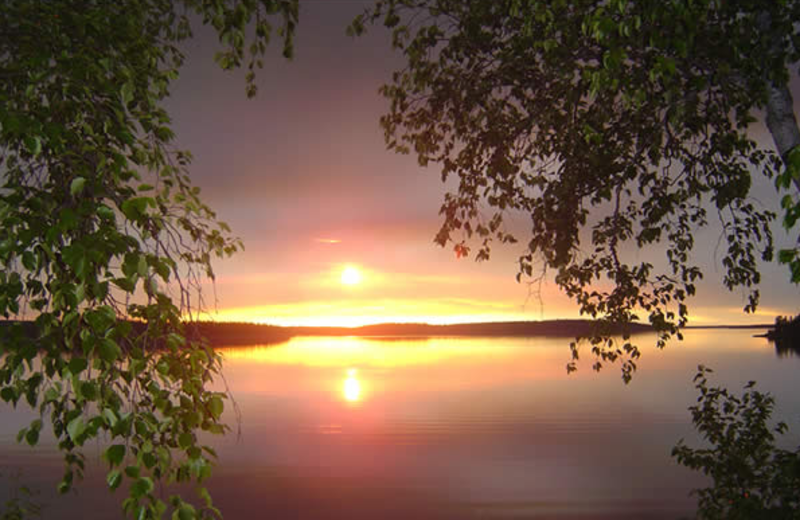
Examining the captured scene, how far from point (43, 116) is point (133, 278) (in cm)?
105

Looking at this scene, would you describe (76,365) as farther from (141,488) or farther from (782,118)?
(782,118)

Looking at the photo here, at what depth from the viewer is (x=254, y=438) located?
30.2m

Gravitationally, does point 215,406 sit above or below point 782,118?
below

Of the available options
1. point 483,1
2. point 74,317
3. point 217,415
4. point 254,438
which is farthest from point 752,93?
point 254,438

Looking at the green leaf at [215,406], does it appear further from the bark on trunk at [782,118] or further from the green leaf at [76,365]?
the bark on trunk at [782,118]

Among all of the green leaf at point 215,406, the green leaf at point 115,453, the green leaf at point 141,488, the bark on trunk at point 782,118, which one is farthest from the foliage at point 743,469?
the green leaf at point 115,453

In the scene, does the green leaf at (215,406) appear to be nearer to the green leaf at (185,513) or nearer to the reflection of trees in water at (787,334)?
the green leaf at (185,513)

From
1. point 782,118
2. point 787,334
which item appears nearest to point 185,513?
point 782,118

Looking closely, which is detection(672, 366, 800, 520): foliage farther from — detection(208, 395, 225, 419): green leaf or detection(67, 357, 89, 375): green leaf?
detection(67, 357, 89, 375): green leaf

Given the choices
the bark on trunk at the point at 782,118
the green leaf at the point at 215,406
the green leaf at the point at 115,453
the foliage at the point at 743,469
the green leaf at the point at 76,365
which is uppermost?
the bark on trunk at the point at 782,118

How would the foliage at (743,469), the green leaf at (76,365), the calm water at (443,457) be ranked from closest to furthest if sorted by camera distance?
the green leaf at (76,365) → the foliage at (743,469) → the calm water at (443,457)

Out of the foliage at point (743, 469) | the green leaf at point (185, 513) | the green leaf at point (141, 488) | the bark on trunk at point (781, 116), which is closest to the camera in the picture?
the green leaf at point (141, 488)

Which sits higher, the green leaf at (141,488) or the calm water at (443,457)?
the green leaf at (141,488)

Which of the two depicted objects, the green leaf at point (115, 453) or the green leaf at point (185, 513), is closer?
the green leaf at point (115, 453)
